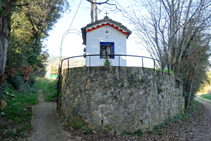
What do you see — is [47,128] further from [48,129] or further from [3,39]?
Result: [3,39]

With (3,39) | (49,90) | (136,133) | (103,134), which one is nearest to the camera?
(103,134)

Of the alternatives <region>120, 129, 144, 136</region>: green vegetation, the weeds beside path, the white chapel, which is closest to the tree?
the white chapel

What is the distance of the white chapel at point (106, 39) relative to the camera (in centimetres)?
942

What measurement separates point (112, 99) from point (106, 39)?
4439 millimetres

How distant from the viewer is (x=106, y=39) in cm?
959

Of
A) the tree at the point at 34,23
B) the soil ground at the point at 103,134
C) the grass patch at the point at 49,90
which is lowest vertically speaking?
the soil ground at the point at 103,134

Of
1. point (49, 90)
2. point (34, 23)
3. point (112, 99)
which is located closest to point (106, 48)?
point (112, 99)

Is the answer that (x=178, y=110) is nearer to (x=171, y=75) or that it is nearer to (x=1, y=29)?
(x=171, y=75)

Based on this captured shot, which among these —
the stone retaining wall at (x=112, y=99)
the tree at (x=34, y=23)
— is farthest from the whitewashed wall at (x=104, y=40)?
the tree at (x=34, y=23)

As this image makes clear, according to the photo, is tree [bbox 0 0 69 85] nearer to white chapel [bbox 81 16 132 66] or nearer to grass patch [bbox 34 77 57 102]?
grass patch [bbox 34 77 57 102]

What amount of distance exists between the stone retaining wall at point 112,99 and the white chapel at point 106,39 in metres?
2.52

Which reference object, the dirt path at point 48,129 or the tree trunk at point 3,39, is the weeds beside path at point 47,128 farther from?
the tree trunk at point 3,39

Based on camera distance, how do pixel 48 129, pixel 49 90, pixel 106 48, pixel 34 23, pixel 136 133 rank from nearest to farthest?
pixel 136 133 < pixel 48 129 < pixel 106 48 < pixel 34 23 < pixel 49 90

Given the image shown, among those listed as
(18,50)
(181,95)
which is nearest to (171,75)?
(181,95)
